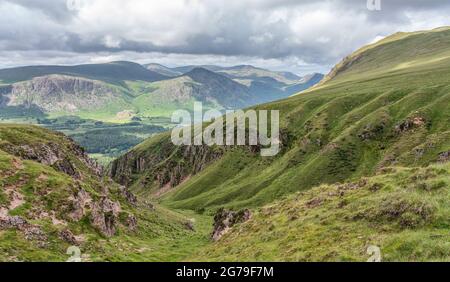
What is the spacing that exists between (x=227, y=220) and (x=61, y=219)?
30536mm

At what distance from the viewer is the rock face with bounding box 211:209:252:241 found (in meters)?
71.8

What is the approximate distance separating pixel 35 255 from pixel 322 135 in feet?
471

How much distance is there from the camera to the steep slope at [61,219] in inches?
2506

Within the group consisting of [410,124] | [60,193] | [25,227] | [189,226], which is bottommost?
[189,226]

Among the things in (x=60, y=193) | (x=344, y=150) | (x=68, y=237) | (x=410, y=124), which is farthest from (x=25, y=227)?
(x=410, y=124)

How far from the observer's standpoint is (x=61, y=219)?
74.2 m

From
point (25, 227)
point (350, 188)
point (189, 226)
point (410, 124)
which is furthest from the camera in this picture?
point (410, 124)

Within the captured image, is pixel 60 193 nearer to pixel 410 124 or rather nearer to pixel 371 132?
pixel 371 132

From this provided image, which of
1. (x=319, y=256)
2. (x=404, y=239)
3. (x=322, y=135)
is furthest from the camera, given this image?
(x=322, y=135)
